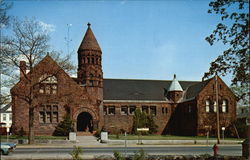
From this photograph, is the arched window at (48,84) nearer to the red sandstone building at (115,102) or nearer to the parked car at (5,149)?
the red sandstone building at (115,102)

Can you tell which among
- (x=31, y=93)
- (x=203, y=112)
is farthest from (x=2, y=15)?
(x=203, y=112)

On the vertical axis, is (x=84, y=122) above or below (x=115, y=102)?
below

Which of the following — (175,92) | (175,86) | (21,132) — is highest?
(175,86)

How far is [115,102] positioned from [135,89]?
206 inches

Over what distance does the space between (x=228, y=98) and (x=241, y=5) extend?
34968mm

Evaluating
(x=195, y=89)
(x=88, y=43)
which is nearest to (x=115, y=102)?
(x=88, y=43)

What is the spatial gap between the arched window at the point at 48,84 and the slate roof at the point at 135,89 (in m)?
15.7

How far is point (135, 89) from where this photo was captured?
51625mm

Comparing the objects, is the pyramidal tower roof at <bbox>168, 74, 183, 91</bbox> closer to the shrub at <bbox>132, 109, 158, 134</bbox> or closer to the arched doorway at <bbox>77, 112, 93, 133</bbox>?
the shrub at <bbox>132, 109, 158, 134</bbox>

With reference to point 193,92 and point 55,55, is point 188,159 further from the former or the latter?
point 193,92

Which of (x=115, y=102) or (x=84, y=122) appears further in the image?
(x=115, y=102)

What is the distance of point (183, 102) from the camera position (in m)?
50.0

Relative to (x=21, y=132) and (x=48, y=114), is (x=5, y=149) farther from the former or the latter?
(x=48, y=114)

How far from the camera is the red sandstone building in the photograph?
1537 inches
